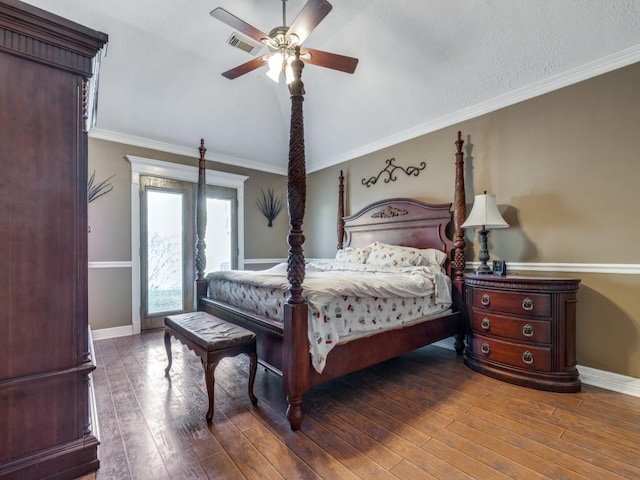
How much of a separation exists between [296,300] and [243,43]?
7.07 ft

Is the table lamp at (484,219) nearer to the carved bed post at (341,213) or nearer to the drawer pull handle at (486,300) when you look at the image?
the drawer pull handle at (486,300)

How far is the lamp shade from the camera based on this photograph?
278 centimetres

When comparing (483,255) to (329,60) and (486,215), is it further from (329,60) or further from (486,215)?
(329,60)

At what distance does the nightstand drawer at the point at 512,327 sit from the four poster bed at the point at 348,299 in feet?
1.05

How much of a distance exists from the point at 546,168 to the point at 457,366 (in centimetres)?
206

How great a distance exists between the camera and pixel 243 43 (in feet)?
8.13

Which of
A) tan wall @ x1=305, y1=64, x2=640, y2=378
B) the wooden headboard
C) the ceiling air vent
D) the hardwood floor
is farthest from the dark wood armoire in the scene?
tan wall @ x1=305, y1=64, x2=640, y2=378

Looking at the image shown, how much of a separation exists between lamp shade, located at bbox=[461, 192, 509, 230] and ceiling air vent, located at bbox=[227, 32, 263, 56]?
8.02 feet

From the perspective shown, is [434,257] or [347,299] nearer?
[347,299]

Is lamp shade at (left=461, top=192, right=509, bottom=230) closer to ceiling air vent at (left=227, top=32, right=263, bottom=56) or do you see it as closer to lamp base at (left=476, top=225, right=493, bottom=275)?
lamp base at (left=476, top=225, right=493, bottom=275)

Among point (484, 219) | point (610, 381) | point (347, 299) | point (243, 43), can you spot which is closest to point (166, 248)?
point (243, 43)

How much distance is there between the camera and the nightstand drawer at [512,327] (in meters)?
2.39

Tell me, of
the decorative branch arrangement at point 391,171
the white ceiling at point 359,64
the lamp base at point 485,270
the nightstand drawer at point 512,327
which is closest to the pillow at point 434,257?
the lamp base at point 485,270

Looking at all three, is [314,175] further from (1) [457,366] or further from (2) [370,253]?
(1) [457,366]
